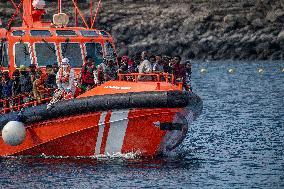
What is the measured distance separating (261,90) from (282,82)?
7157mm

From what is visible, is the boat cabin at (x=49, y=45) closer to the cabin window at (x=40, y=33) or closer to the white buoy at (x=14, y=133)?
the cabin window at (x=40, y=33)

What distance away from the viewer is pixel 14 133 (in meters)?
23.5

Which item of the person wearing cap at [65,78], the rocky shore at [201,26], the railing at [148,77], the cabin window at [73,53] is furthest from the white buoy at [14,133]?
the rocky shore at [201,26]

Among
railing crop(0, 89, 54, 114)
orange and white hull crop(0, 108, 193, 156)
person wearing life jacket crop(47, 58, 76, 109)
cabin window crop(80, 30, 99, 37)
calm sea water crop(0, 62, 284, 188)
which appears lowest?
calm sea water crop(0, 62, 284, 188)

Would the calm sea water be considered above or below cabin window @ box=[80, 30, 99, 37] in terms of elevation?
below

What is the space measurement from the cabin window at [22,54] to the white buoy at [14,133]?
236 cm

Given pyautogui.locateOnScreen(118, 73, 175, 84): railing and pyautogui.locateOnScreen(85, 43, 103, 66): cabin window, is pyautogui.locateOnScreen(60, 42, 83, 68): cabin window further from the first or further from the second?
pyautogui.locateOnScreen(118, 73, 175, 84): railing

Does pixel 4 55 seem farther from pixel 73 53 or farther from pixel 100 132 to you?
pixel 100 132

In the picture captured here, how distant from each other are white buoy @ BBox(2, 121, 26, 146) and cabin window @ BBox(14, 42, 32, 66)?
2.36m

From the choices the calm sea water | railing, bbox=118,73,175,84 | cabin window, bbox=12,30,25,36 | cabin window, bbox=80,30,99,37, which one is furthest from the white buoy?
cabin window, bbox=80,30,99,37

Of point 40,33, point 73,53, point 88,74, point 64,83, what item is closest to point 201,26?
point 73,53

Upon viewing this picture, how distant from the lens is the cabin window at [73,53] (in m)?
25.8

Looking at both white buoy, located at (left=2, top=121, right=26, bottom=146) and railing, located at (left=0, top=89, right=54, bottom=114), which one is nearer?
white buoy, located at (left=2, top=121, right=26, bottom=146)

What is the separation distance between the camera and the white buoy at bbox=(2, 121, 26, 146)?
23531 millimetres
